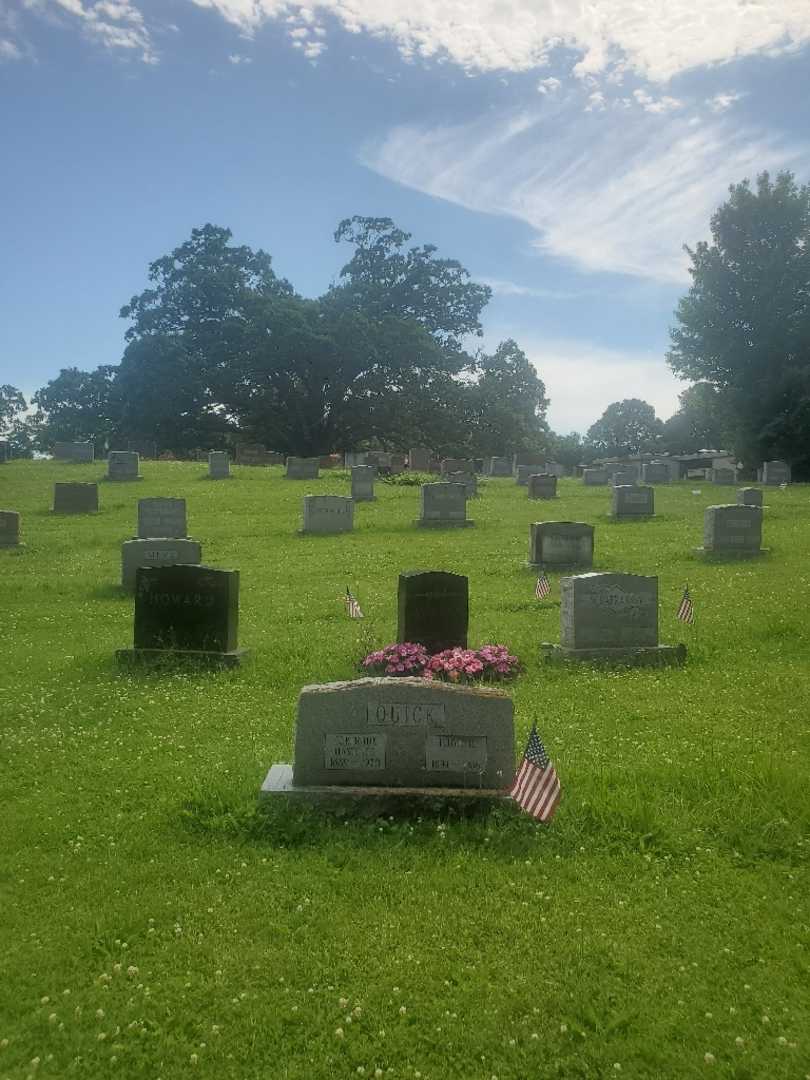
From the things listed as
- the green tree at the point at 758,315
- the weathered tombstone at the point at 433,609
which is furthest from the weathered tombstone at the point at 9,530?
the green tree at the point at 758,315

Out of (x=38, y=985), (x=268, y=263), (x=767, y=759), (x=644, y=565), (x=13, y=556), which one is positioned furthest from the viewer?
(x=268, y=263)

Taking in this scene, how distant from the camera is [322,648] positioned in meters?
11.5

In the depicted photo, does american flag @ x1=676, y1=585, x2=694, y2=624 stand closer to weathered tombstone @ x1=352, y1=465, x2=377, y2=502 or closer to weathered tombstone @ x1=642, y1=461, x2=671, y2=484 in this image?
weathered tombstone @ x1=352, y1=465, x2=377, y2=502

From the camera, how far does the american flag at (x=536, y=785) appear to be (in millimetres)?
6199

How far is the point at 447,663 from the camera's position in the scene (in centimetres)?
990

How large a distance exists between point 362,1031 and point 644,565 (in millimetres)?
14791

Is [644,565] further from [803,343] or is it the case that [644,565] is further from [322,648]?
[803,343]

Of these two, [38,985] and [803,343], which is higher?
[803,343]

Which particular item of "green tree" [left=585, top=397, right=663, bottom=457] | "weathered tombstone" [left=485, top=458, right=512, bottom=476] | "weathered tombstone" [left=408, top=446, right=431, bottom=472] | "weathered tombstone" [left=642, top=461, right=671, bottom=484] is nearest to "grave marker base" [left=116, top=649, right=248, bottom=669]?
"weathered tombstone" [left=642, top=461, right=671, bottom=484]

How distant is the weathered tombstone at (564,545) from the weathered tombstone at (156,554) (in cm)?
666

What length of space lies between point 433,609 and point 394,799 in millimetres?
4896

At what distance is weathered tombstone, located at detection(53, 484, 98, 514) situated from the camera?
87.8ft

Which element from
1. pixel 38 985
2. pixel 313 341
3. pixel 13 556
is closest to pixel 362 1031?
pixel 38 985

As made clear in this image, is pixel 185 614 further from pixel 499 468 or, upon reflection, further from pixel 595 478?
pixel 499 468
